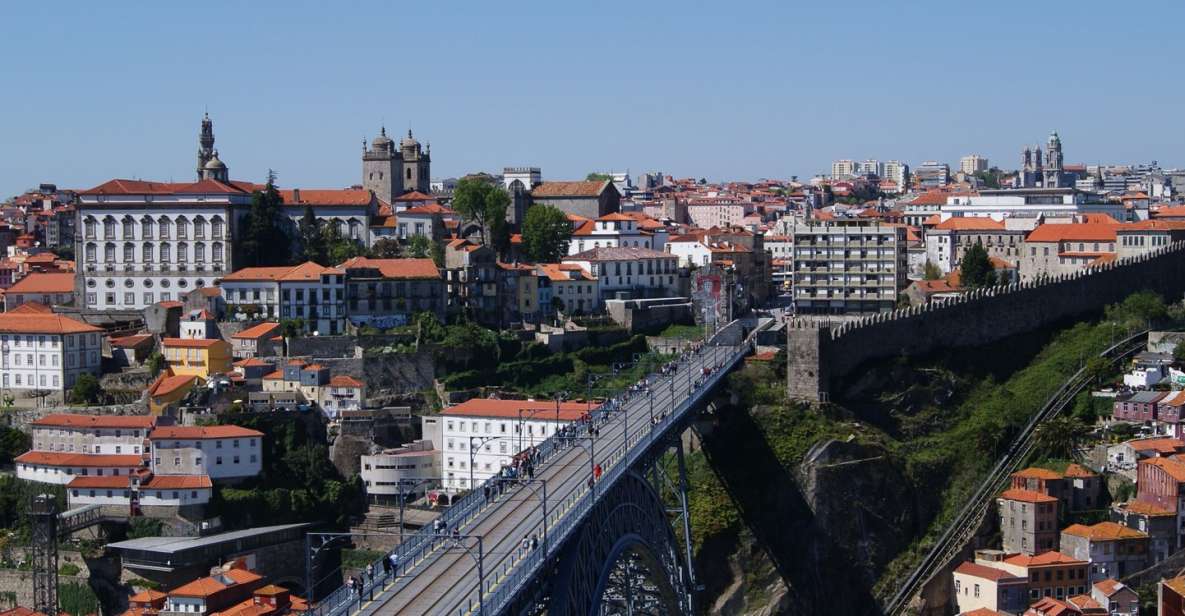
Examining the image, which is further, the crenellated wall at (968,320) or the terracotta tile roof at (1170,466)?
the crenellated wall at (968,320)

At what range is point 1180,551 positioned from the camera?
4838 centimetres

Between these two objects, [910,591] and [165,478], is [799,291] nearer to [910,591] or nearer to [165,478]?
[910,591]

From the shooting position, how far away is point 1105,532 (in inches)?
1901

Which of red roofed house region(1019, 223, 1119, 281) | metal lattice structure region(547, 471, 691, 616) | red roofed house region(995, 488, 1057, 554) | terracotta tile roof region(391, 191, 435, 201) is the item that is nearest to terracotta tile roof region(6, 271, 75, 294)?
terracotta tile roof region(391, 191, 435, 201)

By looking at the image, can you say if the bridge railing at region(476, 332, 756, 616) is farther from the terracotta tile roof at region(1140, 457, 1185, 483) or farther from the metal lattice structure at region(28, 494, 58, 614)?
the metal lattice structure at region(28, 494, 58, 614)

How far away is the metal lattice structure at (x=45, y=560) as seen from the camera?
47438 millimetres

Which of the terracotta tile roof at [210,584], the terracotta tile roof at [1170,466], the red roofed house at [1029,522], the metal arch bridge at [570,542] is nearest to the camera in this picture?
the metal arch bridge at [570,542]

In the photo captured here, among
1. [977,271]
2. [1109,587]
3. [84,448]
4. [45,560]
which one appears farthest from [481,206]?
[1109,587]

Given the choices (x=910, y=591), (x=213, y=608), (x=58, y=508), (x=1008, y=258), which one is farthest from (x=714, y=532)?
(x=1008, y=258)

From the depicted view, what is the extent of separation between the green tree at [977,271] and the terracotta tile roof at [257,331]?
28.6 meters

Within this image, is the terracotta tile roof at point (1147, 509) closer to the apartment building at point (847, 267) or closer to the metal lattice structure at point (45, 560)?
the apartment building at point (847, 267)

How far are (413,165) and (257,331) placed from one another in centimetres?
2463

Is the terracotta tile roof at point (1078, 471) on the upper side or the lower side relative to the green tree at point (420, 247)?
lower

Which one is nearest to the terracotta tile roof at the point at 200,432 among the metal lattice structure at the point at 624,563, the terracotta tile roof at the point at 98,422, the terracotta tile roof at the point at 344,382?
the terracotta tile roof at the point at 98,422
